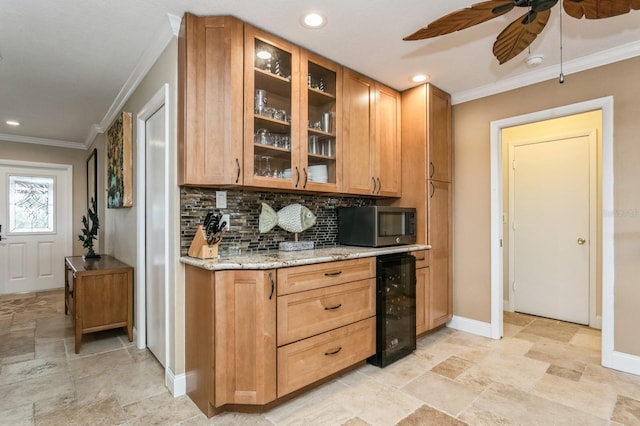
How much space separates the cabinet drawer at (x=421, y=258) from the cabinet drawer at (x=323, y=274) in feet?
2.16

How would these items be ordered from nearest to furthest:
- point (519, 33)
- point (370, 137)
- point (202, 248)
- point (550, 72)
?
1. point (519, 33)
2. point (202, 248)
3. point (550, 72)
4. point (370, 137)

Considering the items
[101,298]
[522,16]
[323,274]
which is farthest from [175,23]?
[101,298]

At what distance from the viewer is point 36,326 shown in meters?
3.61

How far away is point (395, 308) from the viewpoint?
269cm

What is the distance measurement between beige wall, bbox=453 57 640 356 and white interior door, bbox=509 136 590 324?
107cm

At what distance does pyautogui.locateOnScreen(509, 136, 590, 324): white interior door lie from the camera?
142 inches

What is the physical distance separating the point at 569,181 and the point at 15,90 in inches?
227

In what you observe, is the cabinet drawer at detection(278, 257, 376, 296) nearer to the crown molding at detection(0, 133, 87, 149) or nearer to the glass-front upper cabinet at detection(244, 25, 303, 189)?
the glass-front upper cabinet at detection(244, 25, 303, 189)

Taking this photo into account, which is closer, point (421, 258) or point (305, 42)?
point (305, 42)

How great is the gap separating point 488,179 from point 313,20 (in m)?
2.19

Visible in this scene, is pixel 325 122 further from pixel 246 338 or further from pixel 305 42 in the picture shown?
pixel 246 338

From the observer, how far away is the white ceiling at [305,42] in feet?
6.69

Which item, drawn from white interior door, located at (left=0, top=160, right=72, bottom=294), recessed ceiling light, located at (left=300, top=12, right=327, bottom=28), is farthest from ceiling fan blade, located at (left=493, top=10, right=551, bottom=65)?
white interior door, located at (left=0, top=160, right=72, bottom=294)

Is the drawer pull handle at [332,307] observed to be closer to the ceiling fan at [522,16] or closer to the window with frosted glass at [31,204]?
the ceiling fan at [522,16]
